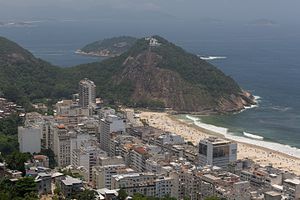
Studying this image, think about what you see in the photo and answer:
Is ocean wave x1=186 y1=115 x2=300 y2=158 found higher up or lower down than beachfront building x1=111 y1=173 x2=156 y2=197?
lower down

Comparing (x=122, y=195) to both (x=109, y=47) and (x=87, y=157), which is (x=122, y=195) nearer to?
(x=87, y=157)

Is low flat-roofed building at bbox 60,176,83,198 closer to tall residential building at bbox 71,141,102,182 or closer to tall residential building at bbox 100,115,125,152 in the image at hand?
tall residential building at bbox 71,141,102,182

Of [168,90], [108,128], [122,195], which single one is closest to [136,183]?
[122,195]

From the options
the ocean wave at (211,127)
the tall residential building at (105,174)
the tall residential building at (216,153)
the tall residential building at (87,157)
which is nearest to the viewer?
the tall residential building at (105,174)

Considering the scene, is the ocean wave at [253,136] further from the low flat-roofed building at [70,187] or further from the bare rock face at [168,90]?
the low flat-roofed building at [70,187]

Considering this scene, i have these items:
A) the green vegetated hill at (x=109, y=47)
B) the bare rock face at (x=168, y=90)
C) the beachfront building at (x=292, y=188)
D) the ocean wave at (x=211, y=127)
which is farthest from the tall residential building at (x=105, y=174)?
the green vegetated hill at (x=109, y=47)

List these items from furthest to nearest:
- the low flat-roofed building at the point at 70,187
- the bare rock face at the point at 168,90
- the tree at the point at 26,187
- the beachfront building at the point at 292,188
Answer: the bare rock face at the point at 168,90 → the beachfront building at the point at 292,188 → the low flat-roofed building at the point at 70,187 → the tree at the point at 26,187

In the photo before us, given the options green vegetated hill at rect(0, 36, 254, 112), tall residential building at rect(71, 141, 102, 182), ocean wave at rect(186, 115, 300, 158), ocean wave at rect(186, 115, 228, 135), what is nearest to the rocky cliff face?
green vegetated hill at rect(0, 36, 254, 112)
